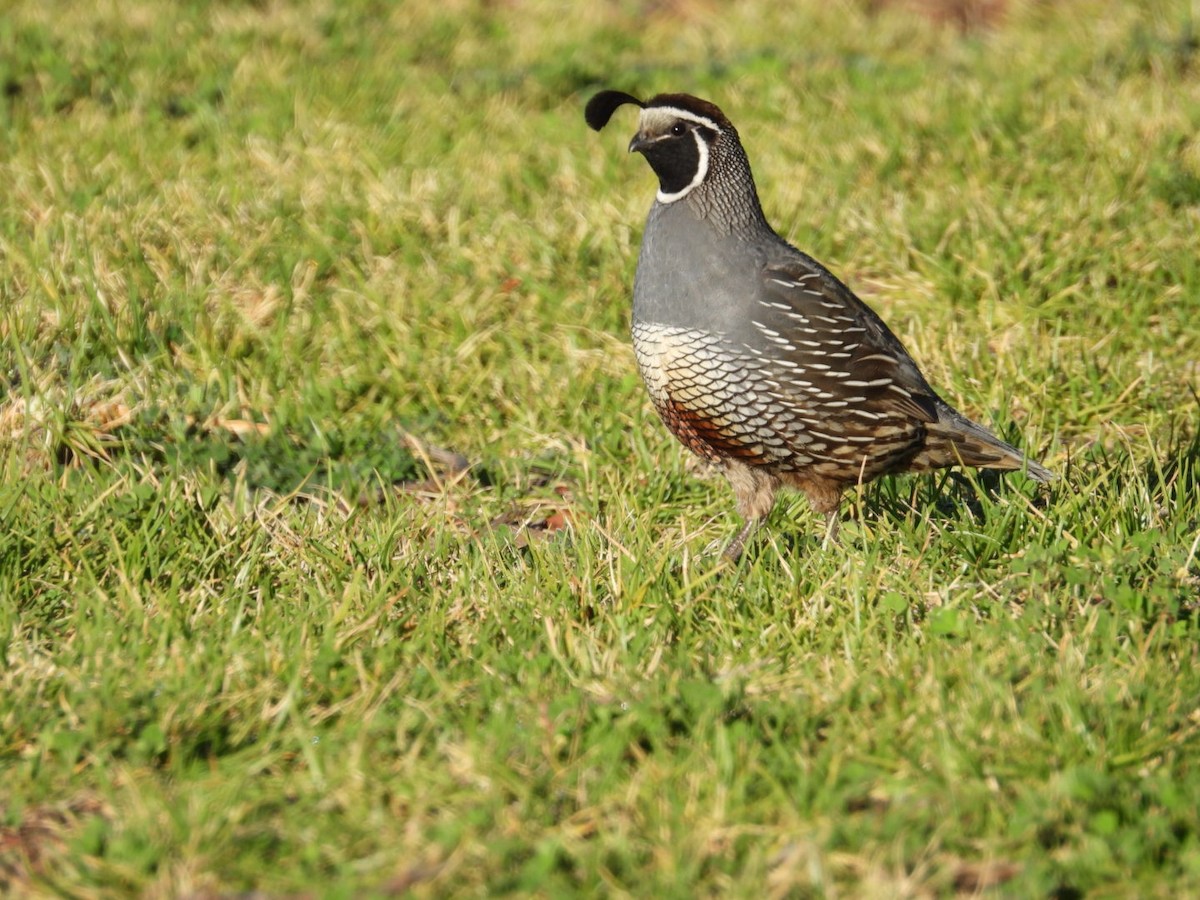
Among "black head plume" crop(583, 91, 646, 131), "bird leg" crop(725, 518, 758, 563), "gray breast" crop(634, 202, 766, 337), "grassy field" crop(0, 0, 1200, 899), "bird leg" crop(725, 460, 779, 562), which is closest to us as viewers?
"grassy field" crop(0, 0, 1200, 899)

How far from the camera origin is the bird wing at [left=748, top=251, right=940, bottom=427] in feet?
14.3

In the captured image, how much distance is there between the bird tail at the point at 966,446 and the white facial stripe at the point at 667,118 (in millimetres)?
1093

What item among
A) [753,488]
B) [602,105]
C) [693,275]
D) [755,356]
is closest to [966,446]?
[753,488]

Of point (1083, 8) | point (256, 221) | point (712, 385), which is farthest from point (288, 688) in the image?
point (1083, 8)

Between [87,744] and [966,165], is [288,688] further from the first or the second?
[966,165]

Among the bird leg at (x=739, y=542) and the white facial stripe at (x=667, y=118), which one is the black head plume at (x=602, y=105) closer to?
the white facial stripe at (x=667, y=118)

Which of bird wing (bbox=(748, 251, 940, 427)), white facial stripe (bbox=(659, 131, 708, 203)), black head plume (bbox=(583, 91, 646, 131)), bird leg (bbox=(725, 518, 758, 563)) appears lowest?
bird leg (bbox=(725, 518, 758, 563))

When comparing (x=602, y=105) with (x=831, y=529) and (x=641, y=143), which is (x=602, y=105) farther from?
(x=831, y=529)

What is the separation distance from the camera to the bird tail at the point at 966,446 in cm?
455

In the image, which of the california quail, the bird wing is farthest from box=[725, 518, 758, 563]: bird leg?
the bird wing

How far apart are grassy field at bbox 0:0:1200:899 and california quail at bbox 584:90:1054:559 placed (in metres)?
0.22

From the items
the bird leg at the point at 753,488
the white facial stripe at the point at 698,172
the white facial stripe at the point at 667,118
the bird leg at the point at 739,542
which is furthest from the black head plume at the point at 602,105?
the bird leg at the point at 739,542

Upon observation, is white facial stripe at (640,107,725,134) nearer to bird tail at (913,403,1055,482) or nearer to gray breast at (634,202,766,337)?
gray breast at (634,202,766,337)

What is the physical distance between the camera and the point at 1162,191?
6.26m
